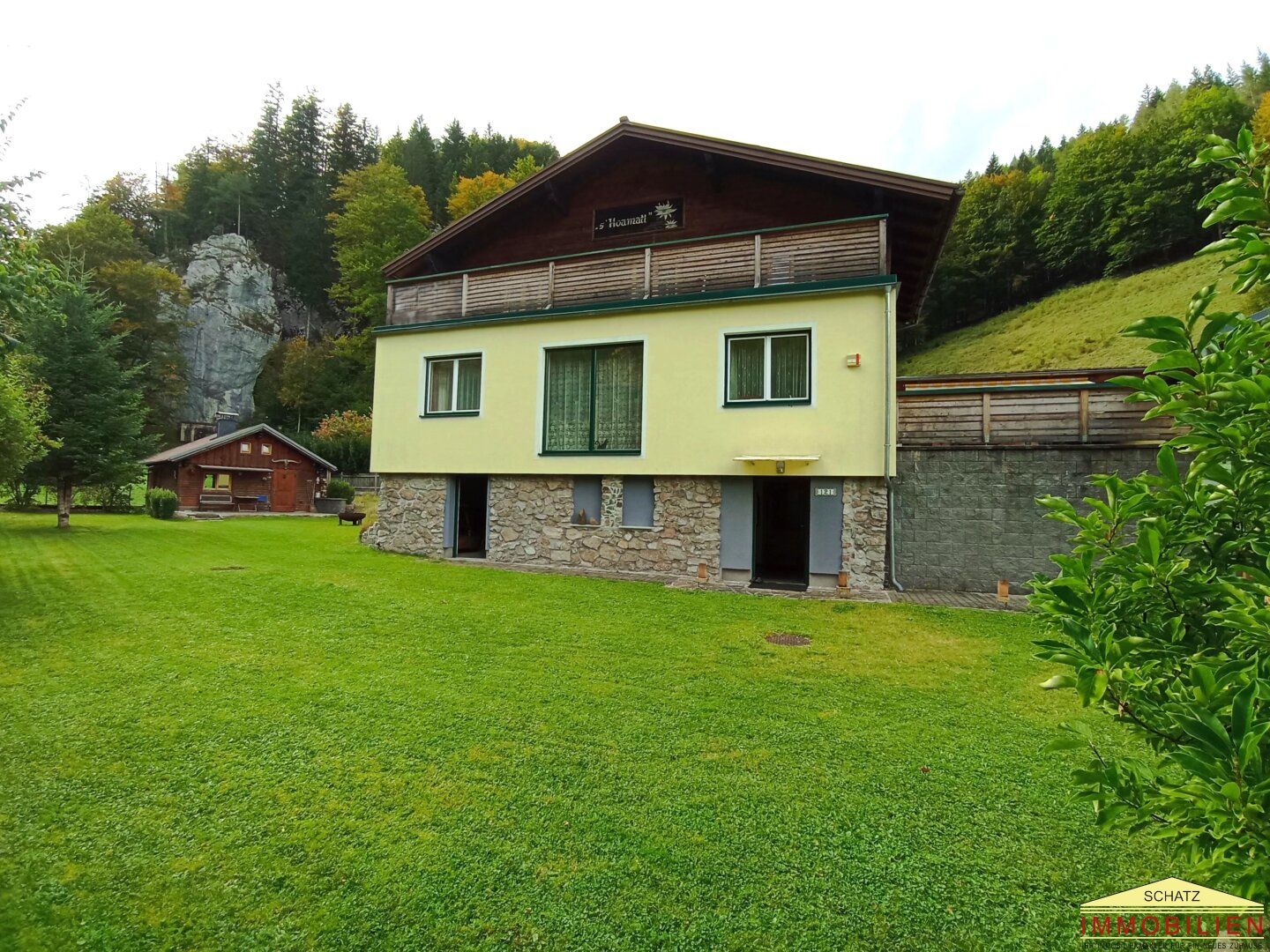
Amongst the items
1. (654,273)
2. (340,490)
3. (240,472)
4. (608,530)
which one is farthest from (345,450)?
(654,273)

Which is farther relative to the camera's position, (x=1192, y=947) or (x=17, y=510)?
(x=17, y=510)

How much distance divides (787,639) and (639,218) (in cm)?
1005

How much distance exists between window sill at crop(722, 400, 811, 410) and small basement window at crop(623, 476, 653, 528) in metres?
2.17

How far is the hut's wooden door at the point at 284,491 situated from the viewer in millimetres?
30766

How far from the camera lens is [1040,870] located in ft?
9.44

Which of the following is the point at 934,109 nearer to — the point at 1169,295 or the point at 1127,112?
the point at 1169,295

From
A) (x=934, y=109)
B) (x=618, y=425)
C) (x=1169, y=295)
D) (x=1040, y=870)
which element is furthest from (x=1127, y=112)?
(x=1040, y=870)

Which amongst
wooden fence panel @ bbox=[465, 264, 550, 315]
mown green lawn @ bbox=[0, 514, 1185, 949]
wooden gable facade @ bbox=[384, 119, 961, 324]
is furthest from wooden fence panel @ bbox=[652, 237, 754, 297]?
mown green lawn @ bbox=[0, 514, 1185, 949]

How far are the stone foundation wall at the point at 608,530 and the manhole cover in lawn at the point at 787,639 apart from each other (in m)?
3.61

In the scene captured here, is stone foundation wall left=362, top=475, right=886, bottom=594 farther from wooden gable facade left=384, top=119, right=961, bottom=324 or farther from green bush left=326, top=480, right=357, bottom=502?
green bush left=326, top=480, right=357, bottom=502

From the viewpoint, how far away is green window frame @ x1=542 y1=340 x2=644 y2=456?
12.1 metres

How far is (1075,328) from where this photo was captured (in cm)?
3419

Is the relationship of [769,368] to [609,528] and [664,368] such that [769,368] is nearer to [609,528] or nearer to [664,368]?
[664,368]

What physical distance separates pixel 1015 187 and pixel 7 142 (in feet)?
185
